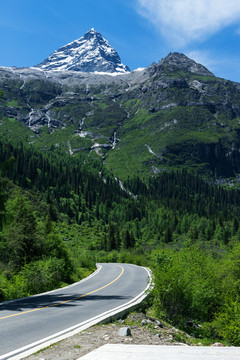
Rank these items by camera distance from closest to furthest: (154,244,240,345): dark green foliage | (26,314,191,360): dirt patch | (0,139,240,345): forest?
(26,314,191,360): dirt patch, (154,244,240,345): dark green foliage, (0,139,240,345): forest

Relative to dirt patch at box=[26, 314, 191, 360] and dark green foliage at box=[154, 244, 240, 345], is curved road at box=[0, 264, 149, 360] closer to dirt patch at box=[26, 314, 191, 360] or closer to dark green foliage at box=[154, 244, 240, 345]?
dirt patch at box=[26, 314, 191, 360]

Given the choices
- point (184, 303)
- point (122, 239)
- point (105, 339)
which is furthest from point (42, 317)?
point (122, 239)

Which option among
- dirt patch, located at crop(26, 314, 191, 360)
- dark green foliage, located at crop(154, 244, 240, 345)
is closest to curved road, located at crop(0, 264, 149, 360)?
dirt patch, located at crop(26, 314, 191, 360)

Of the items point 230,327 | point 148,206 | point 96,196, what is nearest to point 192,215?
point 148,206

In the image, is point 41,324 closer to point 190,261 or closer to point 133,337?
point 133,337

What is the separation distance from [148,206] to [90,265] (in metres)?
130

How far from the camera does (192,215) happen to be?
151000mm

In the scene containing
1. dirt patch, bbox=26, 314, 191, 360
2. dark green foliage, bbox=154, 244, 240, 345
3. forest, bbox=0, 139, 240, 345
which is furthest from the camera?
forest, bbox=0, 139, 240, 345

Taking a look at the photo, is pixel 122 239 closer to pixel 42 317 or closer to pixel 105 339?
pixel 42 317

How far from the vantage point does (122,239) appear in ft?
320

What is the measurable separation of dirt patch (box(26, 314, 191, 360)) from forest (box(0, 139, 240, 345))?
237cm

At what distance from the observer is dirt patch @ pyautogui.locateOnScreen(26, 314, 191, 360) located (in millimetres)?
6992

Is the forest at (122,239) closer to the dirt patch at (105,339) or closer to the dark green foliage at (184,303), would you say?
the dark green foliage at (184,303)

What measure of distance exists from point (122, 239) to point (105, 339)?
90.8 m
